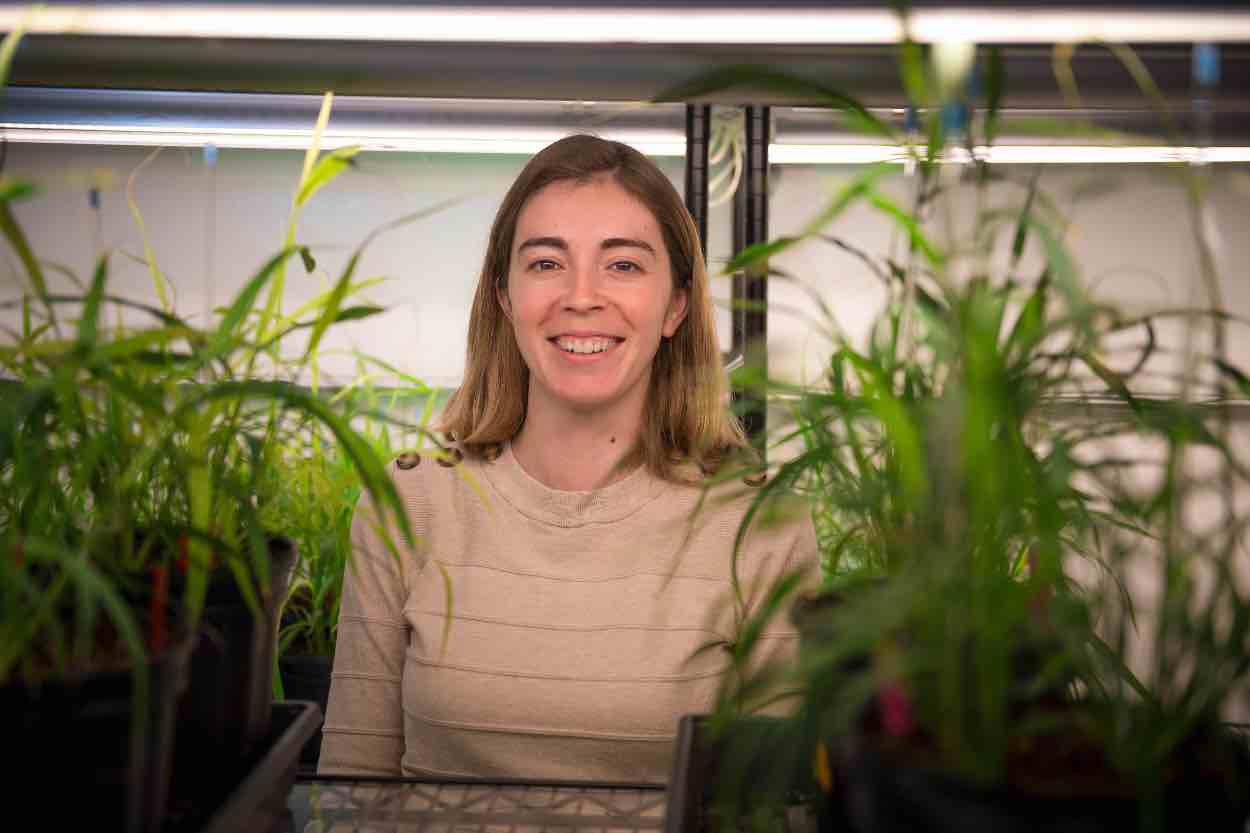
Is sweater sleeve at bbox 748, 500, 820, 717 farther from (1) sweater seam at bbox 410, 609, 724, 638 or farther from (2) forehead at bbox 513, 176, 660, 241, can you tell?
(2) forehead at bbox 513, 176, 660, 241

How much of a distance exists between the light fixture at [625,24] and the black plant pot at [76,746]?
0.44m

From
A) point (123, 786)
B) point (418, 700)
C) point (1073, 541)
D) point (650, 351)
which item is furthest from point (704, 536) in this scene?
point (123, 786)

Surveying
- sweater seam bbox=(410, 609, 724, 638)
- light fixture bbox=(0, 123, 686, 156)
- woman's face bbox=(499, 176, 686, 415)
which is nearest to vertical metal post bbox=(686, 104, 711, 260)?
light fixture bbox=(0, 123, 686, 156)

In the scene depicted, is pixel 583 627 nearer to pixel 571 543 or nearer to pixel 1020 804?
pixel 571 543

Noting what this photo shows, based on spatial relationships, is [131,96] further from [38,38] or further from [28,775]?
[28,775]

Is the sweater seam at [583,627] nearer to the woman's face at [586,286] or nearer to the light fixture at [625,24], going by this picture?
the woman's face at [586,286]

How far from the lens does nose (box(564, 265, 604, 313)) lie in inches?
45.0

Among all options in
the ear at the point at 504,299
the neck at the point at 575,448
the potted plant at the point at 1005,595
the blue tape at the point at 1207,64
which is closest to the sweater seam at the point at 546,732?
the neck at the point at 575,448

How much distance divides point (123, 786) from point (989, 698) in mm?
303

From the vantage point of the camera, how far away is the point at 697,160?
102 centimetres

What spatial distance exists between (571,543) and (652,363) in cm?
30

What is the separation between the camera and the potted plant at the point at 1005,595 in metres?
0.35

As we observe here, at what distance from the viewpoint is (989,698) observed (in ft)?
1.17

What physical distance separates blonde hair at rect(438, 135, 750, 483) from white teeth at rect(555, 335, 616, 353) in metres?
0.13
